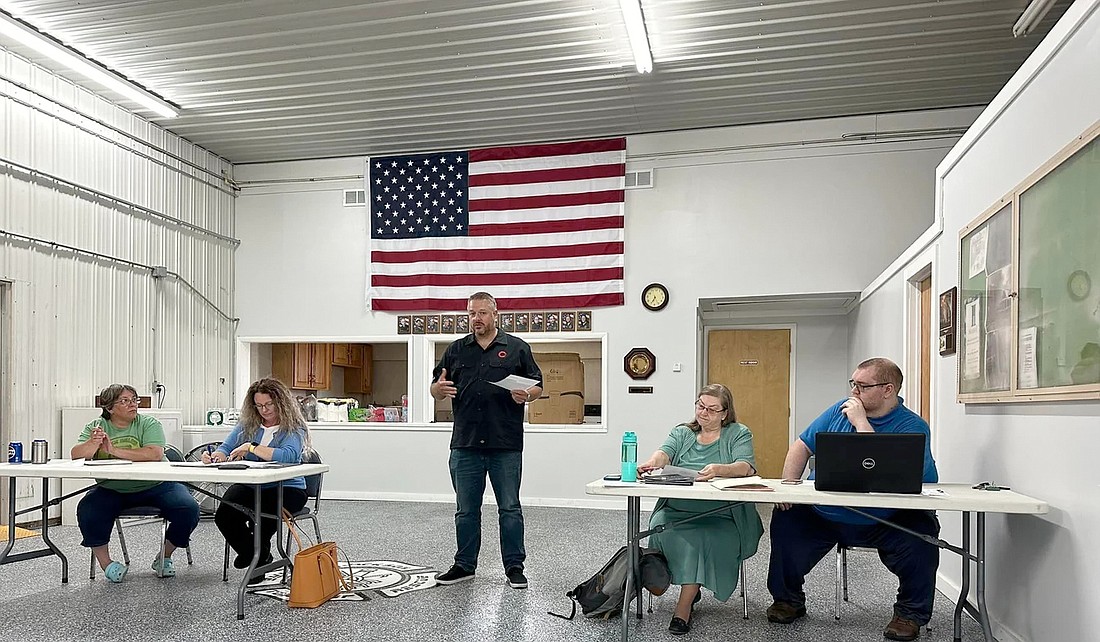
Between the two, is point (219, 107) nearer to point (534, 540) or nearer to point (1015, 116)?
point (534, 540)

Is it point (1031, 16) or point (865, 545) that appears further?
point (1031, 16)

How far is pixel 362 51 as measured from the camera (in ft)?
22.5

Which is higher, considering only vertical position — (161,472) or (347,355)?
(347,355)

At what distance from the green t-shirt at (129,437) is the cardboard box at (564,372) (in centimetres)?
551

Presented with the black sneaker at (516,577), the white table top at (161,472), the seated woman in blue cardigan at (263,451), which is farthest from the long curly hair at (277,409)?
the black sneaker at (516,577)

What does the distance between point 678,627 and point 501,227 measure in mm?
5710

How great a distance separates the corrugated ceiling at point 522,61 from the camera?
20.3 ft

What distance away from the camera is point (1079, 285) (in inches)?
117

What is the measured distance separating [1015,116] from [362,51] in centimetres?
472

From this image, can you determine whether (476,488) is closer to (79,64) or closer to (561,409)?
(79,64)

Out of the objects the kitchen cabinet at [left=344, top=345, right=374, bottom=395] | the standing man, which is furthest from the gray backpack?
the kitchen cabinet at [left=344, top=345, right=374, bottom=395]

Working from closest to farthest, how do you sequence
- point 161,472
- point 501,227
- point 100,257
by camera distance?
point 161,472 → point 100,257 → point 501,227

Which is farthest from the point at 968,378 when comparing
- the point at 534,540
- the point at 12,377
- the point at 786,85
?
the point at 12,377

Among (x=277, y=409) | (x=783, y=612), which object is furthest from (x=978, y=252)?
(x=277, y=409)
